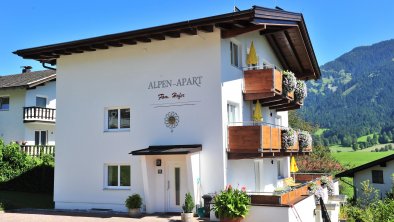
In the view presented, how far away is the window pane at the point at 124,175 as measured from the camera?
60.7ft

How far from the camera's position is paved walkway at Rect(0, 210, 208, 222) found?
52.2 ft

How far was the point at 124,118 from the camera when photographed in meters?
19.1

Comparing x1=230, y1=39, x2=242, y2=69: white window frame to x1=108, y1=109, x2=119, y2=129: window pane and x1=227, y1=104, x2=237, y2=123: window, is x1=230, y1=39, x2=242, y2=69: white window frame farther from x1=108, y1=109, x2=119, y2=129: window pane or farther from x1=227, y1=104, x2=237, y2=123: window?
x1=108, y1=109, x2=119, y2=129: window pane

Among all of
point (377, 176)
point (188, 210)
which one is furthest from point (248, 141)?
point (377, 176)

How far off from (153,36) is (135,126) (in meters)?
3.92

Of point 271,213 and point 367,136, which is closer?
point 271,213

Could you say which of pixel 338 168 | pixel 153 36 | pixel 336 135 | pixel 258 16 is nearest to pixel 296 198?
pixel 258 16

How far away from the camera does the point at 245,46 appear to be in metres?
19.6

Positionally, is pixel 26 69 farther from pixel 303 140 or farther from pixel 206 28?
pixel 206 28

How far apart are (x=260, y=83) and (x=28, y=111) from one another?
1967 centimetres

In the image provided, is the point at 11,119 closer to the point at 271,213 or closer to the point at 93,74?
the point at 93,74

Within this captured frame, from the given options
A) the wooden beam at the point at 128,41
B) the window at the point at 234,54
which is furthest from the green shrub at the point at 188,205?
the wooden beam at the point at 128,41

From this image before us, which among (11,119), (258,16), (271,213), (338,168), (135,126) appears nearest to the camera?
(271,213)

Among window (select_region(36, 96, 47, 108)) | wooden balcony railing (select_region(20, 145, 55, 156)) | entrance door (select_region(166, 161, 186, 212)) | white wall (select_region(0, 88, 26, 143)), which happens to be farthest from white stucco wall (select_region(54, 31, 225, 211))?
window (select_region(36, 96, 47, 108))
